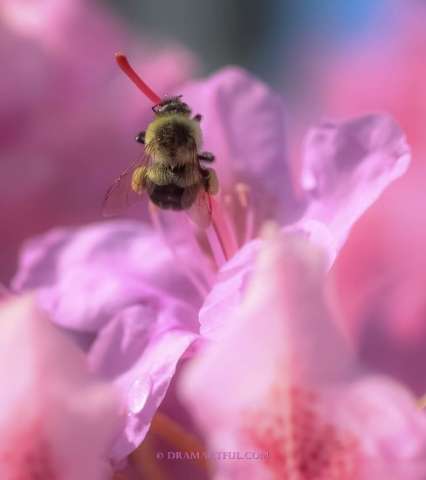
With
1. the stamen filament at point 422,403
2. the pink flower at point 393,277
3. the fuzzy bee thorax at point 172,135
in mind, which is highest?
the fuzzy bee thorax at point 172,135

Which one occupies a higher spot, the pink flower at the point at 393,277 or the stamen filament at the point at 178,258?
the stamen filament at the point at 178,258

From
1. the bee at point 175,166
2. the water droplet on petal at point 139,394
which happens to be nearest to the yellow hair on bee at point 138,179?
the bee at point 175,166

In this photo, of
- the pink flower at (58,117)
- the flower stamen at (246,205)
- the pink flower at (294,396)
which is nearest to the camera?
the pink flower at (294,396)

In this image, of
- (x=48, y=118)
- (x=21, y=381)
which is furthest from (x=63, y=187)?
(x=21, y=381)

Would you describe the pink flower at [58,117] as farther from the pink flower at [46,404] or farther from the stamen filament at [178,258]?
the pink flower at [46,404]

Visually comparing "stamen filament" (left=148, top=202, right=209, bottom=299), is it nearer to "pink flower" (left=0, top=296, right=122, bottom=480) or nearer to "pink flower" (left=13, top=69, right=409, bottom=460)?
"pink flower" (left=13, top=69, right=409, bottom=460)

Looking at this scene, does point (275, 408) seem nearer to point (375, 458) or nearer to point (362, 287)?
point (375, 458)

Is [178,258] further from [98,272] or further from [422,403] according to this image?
[422,403]

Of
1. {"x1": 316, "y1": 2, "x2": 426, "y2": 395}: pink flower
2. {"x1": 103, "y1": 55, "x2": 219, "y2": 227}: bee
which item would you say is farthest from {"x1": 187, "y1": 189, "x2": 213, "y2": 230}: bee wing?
{"x1": 316, "y1": 2, "x2": 426, "y2": 395}: pink flower
